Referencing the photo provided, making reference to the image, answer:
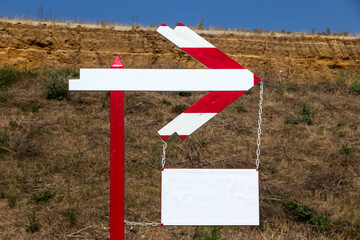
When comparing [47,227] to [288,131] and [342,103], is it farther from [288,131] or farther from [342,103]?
[342,103]

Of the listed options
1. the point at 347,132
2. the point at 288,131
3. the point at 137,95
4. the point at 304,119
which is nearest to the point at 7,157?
the point at 137,95

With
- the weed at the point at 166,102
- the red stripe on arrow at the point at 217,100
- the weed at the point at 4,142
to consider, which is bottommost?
the weed at the point at 4,142

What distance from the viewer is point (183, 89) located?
8.34ft

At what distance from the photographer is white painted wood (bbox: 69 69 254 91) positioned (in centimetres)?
249

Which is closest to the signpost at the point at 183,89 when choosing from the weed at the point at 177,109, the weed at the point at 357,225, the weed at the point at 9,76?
the weed at the point at 357,225

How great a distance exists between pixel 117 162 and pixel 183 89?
0.72 metres

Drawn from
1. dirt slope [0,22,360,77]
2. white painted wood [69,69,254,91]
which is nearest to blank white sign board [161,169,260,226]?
white painted wood [69,69,254,91]

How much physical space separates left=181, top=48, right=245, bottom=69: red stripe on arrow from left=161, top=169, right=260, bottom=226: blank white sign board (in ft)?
2.56

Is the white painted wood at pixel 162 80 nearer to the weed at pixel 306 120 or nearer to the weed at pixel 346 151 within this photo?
the weed at pixel 346 151

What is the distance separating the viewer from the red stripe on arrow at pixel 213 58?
2.58 meters

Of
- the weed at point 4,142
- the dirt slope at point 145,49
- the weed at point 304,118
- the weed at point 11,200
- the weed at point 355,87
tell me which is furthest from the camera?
the dirt slope at point 145,49

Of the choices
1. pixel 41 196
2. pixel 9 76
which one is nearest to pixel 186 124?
pixel 41 196

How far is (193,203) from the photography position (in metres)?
2.58

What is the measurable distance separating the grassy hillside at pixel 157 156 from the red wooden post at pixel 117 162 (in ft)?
4.45
